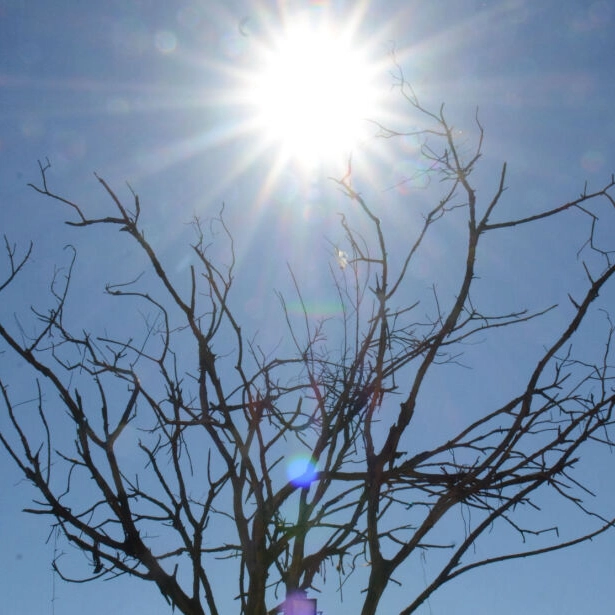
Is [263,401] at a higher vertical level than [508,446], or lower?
higher

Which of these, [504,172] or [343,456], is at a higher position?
[504,172]

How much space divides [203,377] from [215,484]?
40 cm

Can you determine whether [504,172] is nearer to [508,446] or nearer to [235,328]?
[508,446]

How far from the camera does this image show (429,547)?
275 centimetres

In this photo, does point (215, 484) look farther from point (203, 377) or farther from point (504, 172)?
point (504, 172)

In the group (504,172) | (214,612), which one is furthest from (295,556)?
(504,172)

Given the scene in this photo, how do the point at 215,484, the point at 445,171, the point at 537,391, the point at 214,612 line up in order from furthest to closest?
the point at 445,171 < the point at 215,484 < the point at 537,391 < the point at 214,612

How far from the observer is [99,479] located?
241 cm

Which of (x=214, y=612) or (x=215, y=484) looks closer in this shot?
(x=214, y=612)

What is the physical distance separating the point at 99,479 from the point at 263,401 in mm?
655

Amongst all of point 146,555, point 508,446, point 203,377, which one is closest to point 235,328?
point 203,377

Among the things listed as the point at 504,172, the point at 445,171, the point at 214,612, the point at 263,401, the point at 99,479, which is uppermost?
the point at 445,171

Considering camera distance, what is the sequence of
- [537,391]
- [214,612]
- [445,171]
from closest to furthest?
[214,612], [537,391], [445,171]

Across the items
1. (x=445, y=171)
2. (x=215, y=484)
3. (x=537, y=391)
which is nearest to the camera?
(x=537, y=391)
